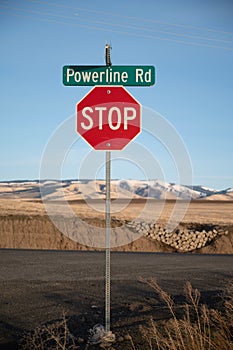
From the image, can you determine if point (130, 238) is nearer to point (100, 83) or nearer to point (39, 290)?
point (39, 290)

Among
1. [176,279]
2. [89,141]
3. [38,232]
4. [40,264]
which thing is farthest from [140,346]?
[38,232]

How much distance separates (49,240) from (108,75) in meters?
19.5

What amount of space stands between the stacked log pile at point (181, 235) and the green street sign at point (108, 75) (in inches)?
749

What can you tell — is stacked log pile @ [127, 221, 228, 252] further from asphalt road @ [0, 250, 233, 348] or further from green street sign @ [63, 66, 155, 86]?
green street sign @ [63, 66, 155, 86]

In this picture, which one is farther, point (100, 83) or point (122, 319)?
point (122, 319)

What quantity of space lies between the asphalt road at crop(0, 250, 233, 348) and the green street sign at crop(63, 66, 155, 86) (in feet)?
10.7

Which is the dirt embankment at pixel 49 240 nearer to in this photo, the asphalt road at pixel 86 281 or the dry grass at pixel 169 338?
the asphalt road at pixel 86 281

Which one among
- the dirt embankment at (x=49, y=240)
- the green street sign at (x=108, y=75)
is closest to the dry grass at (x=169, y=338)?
the green street sign at (x=108, y=75)

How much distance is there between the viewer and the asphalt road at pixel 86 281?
8.58 meters

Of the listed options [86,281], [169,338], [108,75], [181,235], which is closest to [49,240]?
[181,235]

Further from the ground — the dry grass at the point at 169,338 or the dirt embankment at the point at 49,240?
the dry grass at the point at 169,338

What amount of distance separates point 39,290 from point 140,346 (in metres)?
4.54

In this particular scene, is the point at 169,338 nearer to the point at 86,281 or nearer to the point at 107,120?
the point at 107,120

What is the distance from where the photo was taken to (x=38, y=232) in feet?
87.7
